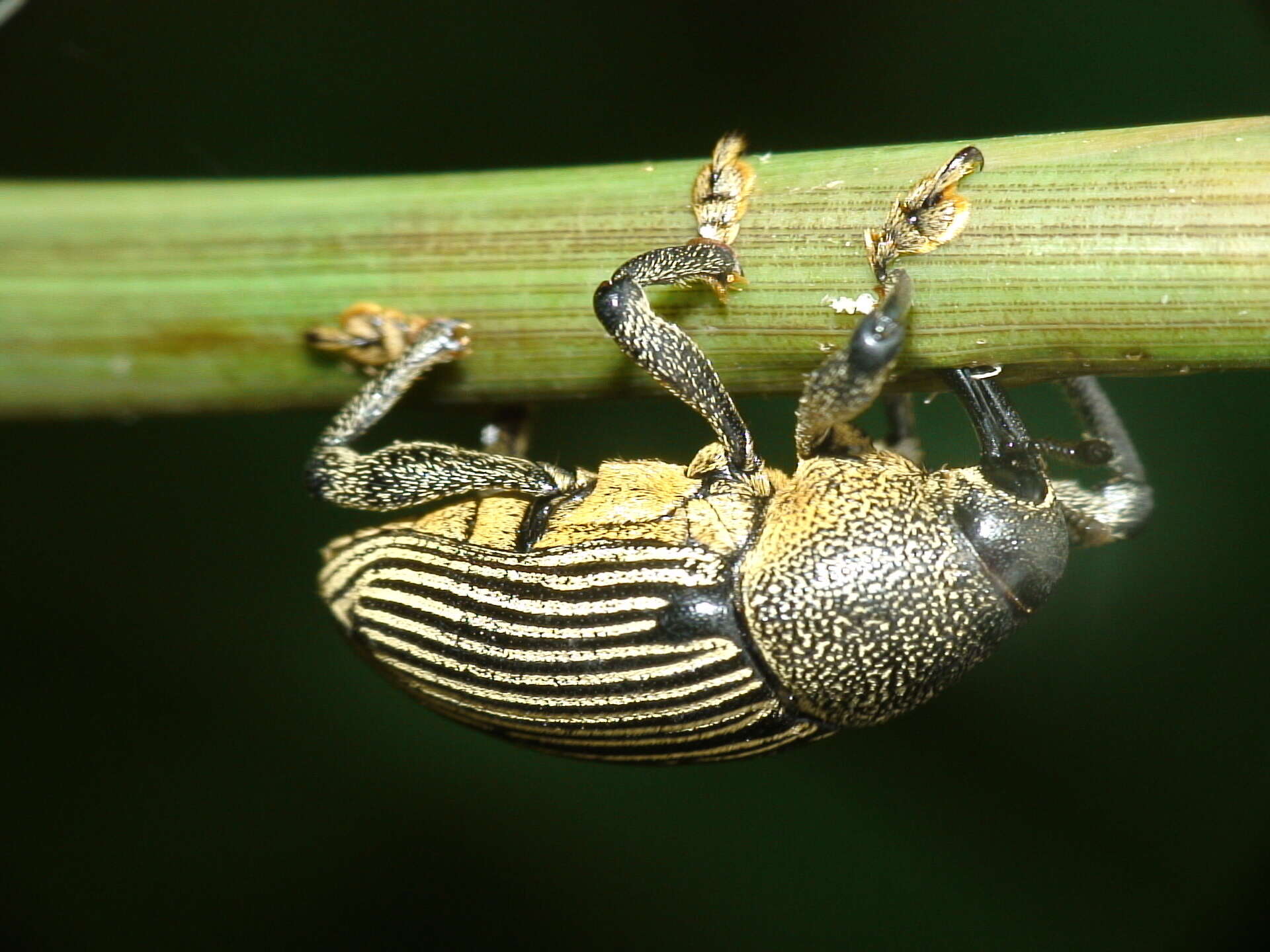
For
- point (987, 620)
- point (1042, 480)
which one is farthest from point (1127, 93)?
point (987, 620)

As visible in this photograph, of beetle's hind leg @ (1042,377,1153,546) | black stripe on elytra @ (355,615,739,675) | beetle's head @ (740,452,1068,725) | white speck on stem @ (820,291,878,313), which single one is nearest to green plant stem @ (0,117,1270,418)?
white speck on stem @ (820,291,878,313)

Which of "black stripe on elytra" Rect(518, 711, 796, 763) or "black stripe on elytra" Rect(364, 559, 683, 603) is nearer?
"black stripe on elytra" Rect(364, 559, 683, 603)

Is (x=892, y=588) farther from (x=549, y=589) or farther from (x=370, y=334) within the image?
(x=370, y=334)

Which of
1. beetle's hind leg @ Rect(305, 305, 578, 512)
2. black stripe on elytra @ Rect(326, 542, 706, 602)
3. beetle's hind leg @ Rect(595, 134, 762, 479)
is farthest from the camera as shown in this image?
beetle's hind leg @ Rect(305, 305, 578, 512)

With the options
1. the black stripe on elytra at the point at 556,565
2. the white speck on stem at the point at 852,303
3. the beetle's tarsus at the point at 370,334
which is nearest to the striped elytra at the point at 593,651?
the black stripe on elytra at the point at 556,565

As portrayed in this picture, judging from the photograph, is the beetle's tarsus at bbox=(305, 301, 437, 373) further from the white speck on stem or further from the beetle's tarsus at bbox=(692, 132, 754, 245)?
the white speck on stem

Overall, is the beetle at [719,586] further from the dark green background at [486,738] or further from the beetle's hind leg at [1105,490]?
the dark green background at [486,738]

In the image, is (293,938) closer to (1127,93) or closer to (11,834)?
(11,834)
